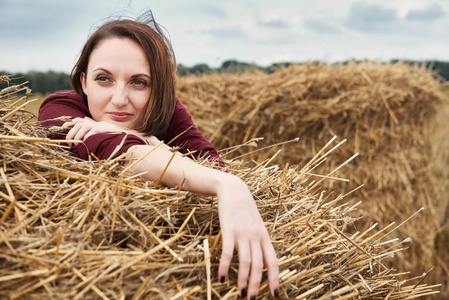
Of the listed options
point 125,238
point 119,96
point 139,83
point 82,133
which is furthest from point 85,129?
point 125,238

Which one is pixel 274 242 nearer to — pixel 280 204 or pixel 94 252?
pixel 280 204

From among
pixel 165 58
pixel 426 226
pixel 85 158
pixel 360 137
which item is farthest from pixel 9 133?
pixel 426 226

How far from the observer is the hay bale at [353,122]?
3.79 metres

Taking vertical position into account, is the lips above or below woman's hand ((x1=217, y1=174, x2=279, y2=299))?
above

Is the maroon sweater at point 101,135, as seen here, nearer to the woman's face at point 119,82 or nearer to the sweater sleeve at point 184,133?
the sweater sleeve at point 184,133

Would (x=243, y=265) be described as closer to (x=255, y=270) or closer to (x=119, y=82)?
(x=255, y=270)

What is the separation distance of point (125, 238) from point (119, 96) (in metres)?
0.83

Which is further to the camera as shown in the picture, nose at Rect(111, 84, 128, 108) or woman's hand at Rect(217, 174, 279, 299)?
nose at Rect(111, 84, 128, 108)

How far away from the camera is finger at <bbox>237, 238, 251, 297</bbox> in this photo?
3.28 feet

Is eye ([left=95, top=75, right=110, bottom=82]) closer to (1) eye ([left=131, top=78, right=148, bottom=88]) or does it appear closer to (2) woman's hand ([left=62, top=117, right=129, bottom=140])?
(1) eye ([left=131, top=78, right=148, bottom=88])

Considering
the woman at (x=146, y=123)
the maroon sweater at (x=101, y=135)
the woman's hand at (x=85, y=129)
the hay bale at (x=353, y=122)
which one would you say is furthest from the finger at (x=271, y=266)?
the hay bale at (x=353, y=122)

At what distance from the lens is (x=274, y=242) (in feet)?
3.82

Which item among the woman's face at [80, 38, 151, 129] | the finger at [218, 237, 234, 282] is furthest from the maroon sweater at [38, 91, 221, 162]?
the finger at [218, 237, 234, 282]

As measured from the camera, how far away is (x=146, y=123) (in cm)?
181
